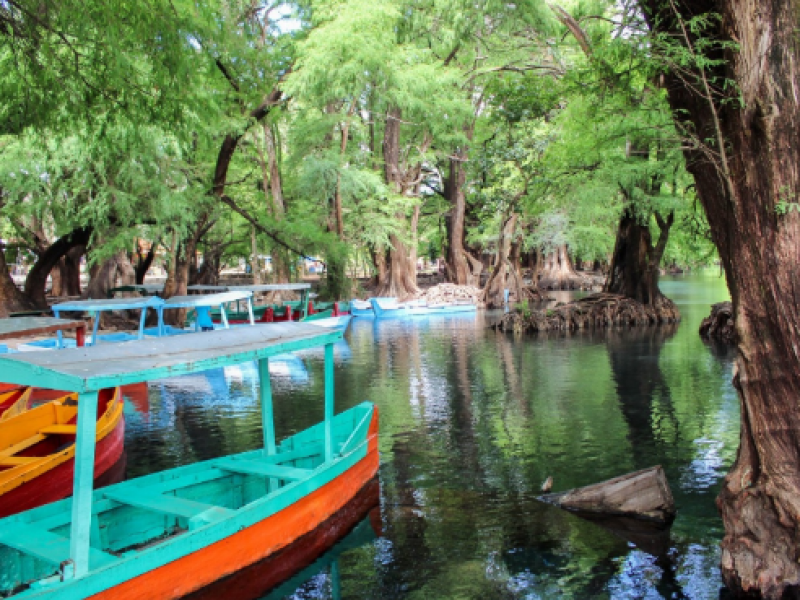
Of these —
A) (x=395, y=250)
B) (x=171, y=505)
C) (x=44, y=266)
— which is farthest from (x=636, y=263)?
(x=171, y=505)

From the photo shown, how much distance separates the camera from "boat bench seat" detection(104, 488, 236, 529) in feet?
23.4

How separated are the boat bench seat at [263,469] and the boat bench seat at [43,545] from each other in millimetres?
2194

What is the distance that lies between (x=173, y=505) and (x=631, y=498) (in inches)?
205

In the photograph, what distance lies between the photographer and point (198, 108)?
452 inches

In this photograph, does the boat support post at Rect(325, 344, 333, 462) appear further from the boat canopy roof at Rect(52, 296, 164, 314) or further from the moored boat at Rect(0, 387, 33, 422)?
the boat canopy roof at Rect(52, 296, 164, 314)

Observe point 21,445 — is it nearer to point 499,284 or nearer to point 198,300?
point 198,300

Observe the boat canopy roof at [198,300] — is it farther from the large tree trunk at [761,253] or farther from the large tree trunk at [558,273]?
the large tree trunk at [558,273]

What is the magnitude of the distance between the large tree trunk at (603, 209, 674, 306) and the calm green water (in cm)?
611

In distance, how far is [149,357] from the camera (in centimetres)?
704

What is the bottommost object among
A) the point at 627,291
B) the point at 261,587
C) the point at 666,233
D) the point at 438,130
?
the point at 261,587

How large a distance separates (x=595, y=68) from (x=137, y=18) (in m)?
6.09

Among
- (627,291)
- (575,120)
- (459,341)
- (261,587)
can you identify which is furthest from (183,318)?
(261,587)

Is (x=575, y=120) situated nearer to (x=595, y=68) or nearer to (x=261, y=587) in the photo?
(x=595, y=68)

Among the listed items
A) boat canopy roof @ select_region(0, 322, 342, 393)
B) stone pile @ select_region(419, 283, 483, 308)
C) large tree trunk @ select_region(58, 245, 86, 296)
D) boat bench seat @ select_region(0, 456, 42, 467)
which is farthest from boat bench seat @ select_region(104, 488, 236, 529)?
stone pile @ select_region(419, 283, 483, 308)
